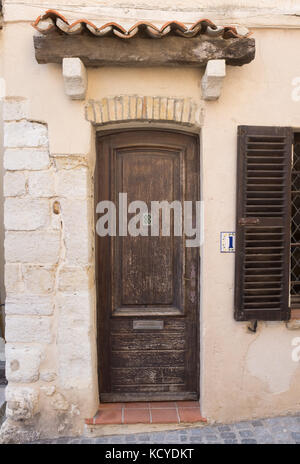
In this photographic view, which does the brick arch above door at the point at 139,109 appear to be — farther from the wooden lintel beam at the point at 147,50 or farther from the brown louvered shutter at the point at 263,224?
the brown louvered shutter at the point at 263,224

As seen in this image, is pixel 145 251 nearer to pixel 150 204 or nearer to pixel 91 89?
pixel 150 204

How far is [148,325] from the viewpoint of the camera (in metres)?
3.34

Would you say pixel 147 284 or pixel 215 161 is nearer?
pixel 215 161

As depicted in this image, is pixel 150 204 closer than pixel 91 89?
No

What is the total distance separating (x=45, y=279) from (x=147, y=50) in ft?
7.14

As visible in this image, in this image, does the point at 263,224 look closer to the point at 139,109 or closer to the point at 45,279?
the point at 139,109

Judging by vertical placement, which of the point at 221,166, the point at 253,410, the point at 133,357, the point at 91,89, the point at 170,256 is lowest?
the point at 253,410

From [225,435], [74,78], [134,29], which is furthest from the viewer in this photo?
[225,435]

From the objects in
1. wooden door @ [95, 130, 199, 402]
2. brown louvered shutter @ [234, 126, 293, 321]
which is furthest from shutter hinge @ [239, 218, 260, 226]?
wooden door @ [95, 130, 199, 402]

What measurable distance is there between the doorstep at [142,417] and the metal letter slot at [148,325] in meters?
0.75

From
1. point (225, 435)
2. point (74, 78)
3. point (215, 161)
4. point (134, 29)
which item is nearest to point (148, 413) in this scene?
point (225, 435)

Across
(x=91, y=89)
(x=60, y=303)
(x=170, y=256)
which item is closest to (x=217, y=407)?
(x=170, y=256)

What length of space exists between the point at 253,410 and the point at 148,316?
132 centimetres

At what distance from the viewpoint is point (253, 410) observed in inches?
126
